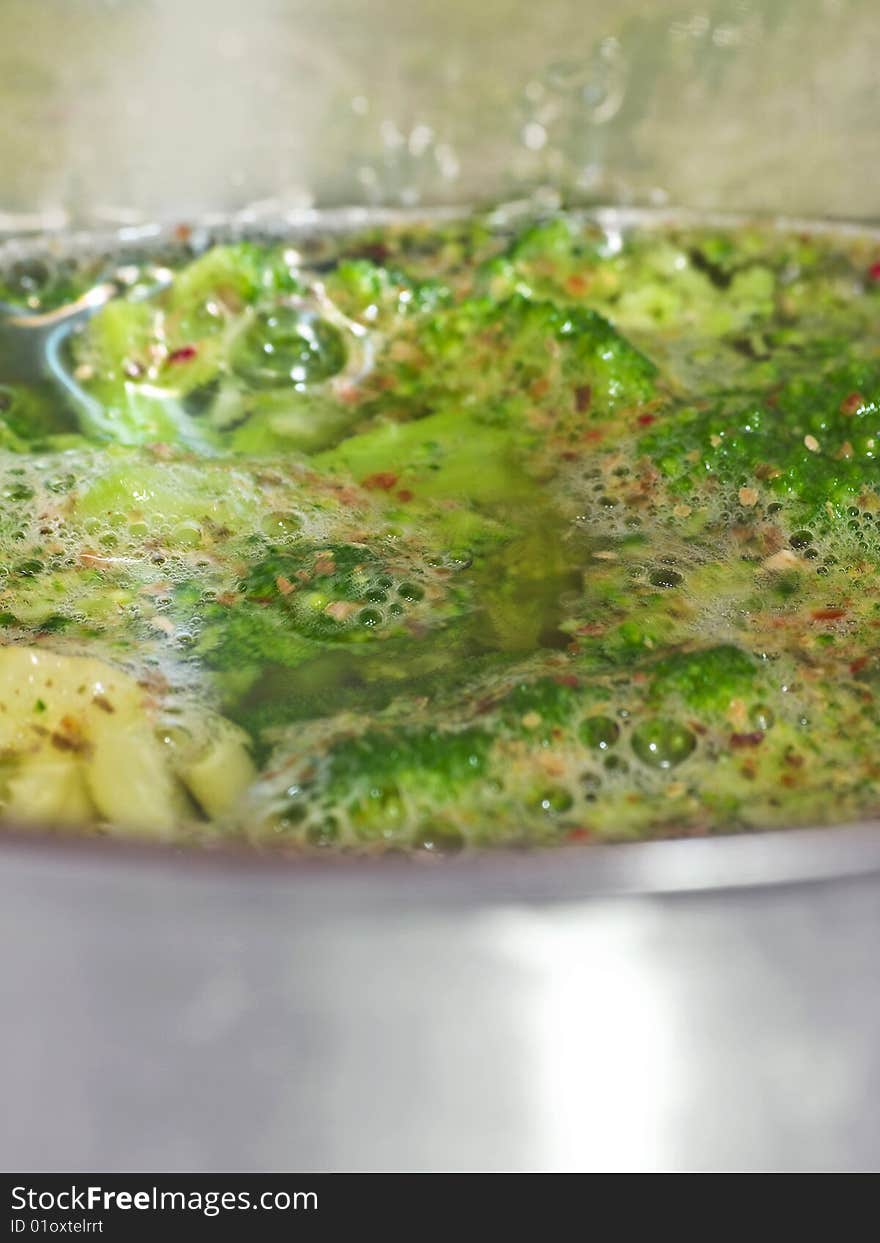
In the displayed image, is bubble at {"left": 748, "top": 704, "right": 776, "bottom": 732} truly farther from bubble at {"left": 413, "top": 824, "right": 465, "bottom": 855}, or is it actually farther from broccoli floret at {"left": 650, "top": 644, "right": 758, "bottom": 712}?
bubble at {"left": 413, "top": 824, "right": 465, "bottom": 855}

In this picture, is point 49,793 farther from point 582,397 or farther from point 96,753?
point 582,397

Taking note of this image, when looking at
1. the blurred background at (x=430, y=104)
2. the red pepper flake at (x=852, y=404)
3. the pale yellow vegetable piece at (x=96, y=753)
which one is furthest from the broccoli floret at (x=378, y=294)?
the pale yellow vegetable piece at (x=96, y=753)

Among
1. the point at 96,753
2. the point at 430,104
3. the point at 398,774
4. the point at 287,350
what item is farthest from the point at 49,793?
the point at 430,104

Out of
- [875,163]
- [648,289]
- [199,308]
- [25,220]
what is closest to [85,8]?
[25,220]

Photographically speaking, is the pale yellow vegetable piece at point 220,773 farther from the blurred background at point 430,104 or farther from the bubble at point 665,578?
the blurred background at point 430,104

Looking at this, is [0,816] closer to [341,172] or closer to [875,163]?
[341,172]

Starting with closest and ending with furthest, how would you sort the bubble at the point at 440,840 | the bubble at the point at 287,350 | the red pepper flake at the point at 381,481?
the bubble at the point at 440,840 < the red pepper flake at the point at 381,481 < the bubble at the point at 287,350
